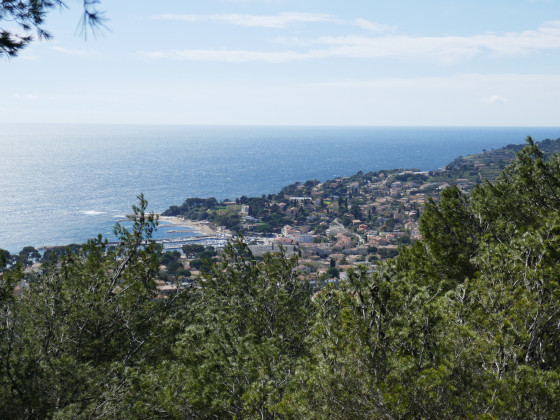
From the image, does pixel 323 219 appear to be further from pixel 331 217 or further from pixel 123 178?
pixel 123 178

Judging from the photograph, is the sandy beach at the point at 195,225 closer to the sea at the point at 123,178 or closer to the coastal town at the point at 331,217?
the coastal town at the point at 331,217

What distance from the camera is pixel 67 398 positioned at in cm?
539

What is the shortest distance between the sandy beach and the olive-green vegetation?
A: 2264 inches

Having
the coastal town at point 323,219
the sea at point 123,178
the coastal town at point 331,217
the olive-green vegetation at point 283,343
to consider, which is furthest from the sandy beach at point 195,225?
the olive-green vegetation at point 283,343

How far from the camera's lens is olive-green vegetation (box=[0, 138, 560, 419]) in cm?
452

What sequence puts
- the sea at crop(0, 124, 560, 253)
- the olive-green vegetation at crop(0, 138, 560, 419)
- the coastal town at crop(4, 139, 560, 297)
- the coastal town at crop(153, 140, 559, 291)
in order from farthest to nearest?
the sea at crop(0, 124, 560, 253), the coastal town at crop(153, 140, 559, 291), the coastal town at crop(4, 139, 560, 297), the olive-green vegetation at crop(0, 138, 560, 419)

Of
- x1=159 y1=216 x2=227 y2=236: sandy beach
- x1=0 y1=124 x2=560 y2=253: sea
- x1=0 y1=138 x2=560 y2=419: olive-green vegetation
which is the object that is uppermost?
x1=0 y1=138 x2=560 y2=419: olive-green vegetation

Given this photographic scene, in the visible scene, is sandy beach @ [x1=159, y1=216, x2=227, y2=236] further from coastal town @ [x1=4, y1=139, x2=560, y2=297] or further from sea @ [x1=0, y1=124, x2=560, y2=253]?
sea @ [x1=0, y1=124, x2=560, y2=253]

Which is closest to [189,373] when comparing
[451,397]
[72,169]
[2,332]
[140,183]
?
[2,332]

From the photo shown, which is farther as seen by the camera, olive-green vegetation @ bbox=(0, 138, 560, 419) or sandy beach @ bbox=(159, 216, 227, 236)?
sandy beach @ bbox=(159, 216, 227, 236)

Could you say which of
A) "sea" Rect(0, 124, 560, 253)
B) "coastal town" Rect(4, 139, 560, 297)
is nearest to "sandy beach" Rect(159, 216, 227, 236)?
"coastal town" Rect(4, 139, 560, 297)

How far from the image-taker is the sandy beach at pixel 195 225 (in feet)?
219

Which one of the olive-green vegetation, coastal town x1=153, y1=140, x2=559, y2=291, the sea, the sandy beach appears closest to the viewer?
the olive-green vegetation

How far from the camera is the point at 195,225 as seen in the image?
69250mm
